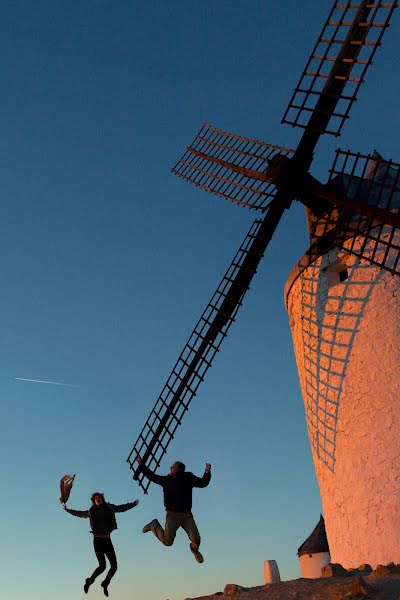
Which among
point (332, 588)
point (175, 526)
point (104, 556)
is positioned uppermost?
point (175, 526)

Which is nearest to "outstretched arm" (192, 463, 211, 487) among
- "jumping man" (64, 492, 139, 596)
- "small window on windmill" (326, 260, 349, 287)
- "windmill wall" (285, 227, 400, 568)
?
"jumping man" (64, 492, 139, 596)

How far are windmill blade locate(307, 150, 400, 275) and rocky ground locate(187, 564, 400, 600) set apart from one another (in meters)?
4.28

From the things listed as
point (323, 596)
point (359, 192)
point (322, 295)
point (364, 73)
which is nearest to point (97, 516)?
point (323, 596)

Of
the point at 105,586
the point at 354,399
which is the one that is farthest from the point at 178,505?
the point at 354,399

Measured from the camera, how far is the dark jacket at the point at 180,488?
28.0 ft

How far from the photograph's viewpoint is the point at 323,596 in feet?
22.1

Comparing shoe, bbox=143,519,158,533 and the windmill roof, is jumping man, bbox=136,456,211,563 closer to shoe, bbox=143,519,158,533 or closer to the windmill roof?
shoe, bbox=143,519,158,533

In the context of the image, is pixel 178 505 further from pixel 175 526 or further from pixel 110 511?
pixel 110 511

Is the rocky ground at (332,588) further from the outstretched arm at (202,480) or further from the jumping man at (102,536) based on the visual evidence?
the outstretched arm at (202,480)

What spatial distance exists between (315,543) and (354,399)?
49.2 feet

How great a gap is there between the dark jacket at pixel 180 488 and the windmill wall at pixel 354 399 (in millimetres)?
2877

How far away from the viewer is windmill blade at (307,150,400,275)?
10023 millimetres

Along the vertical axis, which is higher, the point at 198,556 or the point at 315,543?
the point at 315,543

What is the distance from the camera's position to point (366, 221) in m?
10.6
